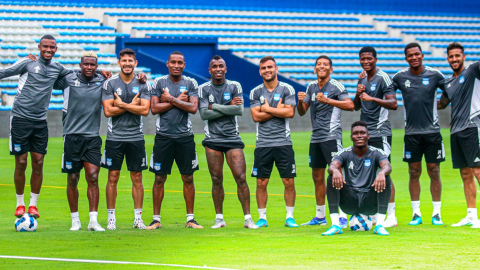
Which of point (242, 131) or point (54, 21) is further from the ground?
point (54, 21)

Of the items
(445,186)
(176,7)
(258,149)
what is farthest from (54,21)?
(258,149)

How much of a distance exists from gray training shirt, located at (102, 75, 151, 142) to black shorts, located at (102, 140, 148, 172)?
7cm

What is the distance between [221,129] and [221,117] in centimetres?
16

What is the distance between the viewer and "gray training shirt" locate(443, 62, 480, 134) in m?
9.34

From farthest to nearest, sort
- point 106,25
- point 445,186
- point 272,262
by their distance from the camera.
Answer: point 106,25 < point 445,186 < point 272,262

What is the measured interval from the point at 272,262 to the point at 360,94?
11.7ft

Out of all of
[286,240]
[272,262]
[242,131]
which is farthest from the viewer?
[242,131]

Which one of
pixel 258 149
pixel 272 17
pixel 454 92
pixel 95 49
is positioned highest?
pixel 272 17

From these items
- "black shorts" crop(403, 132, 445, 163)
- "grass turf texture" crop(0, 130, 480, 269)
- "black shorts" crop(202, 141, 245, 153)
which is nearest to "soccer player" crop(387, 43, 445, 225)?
"black shorts" crop(403, 132, 445, 163)

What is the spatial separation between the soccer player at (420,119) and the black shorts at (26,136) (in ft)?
15.5

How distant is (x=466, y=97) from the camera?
9.38 meters

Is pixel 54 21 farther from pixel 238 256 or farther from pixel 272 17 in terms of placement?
pixel 238 256

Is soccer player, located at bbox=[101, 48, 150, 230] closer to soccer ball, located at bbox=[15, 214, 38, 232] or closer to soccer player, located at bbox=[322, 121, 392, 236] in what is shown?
soccer ball, located at bbox=[15, 214, 38, 232]

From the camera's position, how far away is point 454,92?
9469mm
